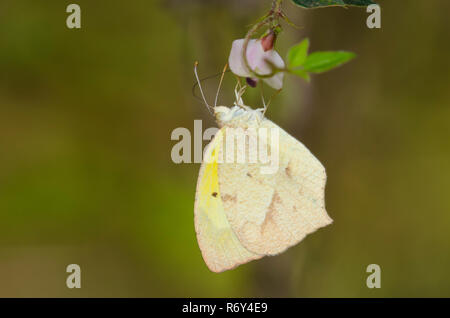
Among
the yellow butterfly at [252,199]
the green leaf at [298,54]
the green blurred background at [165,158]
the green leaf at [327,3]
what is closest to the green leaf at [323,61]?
the green leaf at [298,54]

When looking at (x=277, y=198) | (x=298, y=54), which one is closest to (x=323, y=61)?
(x=298, y=54)

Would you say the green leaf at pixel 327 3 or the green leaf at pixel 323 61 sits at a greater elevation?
the green leaf at pixel 327 3

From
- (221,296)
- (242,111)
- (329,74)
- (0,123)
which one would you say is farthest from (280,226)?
(0,123)

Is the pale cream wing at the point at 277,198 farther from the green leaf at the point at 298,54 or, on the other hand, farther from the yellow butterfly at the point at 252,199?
the green leaf at the point at 298,54

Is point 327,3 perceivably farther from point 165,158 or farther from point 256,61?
point 165,158

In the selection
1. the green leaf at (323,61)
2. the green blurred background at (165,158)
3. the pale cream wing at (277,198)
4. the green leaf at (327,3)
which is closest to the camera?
the green leaf at (323,61)

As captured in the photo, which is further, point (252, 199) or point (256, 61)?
point (252, 199)

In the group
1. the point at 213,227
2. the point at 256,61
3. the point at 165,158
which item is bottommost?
the point at 213,227

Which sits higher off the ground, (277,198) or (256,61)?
(256,61)
